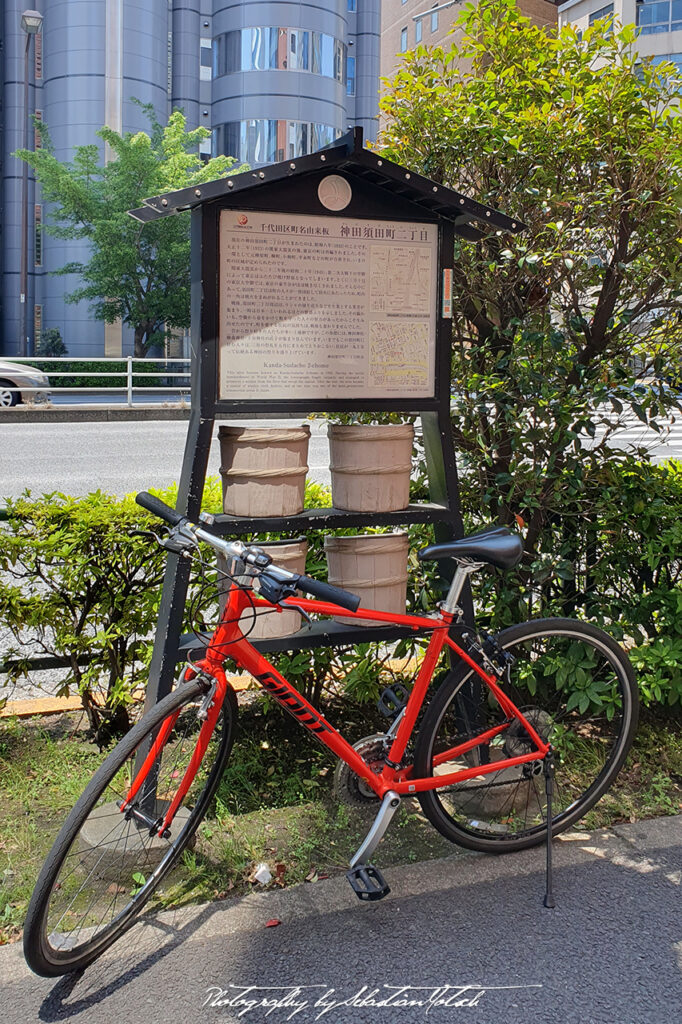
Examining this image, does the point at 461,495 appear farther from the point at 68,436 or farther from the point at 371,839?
the point at 68,436

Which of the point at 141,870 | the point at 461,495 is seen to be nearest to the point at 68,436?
the point at 461,495

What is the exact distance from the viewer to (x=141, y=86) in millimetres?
43250

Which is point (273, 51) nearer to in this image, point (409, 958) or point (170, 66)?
point (170, 66)

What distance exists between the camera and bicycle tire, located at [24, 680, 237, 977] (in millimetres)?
2691

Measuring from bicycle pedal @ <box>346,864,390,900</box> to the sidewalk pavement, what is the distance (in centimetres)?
11

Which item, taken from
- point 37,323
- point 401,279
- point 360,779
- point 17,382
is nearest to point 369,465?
point 401,279

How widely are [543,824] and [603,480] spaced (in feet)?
4.94

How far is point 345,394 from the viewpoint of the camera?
12.2ft

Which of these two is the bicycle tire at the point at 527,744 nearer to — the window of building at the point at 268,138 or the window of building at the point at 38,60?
the window of building at the point at 268,138

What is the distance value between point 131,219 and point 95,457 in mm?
17845

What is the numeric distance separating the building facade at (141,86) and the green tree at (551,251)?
40527mm

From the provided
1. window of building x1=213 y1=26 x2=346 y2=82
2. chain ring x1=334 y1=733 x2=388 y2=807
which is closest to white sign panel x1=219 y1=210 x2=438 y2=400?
chain ring x1=334 y1=733 x2=388 y2=807

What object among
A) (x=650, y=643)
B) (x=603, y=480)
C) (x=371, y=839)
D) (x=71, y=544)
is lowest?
(x=371, y=839)

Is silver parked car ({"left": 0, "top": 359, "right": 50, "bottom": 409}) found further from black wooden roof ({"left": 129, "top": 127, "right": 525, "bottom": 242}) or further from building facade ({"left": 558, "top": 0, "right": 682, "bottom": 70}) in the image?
building facade ({"left": 558, "top": 0, "right": 682, "bottom": 70})
